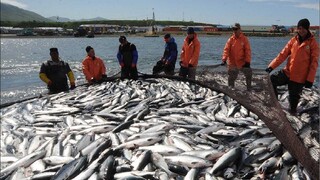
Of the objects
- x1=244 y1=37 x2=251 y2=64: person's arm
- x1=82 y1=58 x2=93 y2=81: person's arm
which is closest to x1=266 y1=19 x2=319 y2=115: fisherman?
x1=244 y1=37 x2=251 y2=64: person's arm

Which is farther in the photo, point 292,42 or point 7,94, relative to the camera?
point 7,94

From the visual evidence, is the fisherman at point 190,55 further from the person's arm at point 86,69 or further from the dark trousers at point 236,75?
the person's arm at point 86,69

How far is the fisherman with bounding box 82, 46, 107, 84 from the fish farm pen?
1.39 metres

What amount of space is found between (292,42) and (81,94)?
5503 millimetres

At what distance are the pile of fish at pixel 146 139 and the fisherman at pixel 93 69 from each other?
1.90 m

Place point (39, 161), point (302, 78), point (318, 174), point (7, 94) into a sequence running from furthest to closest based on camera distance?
point (7, 94) < point (302, 78) < point (39, 161) < point (318, 174)

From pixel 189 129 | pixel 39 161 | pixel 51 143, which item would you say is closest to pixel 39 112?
pixel 51 143

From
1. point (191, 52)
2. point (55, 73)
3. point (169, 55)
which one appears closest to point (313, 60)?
point (191, 52)

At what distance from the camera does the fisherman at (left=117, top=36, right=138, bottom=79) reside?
10.6 m

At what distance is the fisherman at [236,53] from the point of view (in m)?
8.30

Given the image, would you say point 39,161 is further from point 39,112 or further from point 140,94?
point 140,94

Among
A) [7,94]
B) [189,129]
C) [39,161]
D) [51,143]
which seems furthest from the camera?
[7,94]

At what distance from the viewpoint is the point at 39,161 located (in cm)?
472

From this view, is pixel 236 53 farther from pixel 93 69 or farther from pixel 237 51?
pixel 93 69
